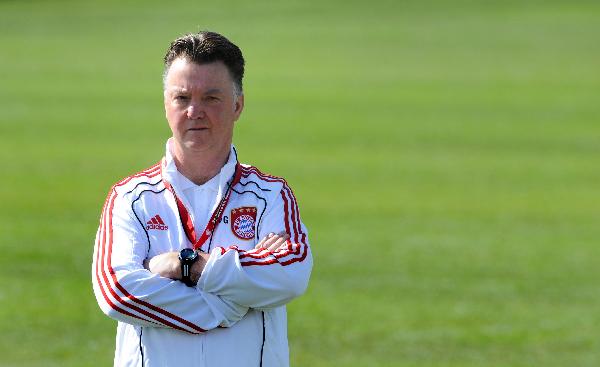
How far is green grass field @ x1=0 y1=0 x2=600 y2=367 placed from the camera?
12555 mm

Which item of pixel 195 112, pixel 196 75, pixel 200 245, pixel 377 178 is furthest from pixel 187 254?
pixel 377 178

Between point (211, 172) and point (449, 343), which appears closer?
point (211, 172)

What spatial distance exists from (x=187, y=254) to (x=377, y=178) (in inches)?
723

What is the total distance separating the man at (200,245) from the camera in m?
4.86

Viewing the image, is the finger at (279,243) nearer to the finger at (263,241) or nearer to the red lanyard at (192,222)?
the finger at (263,241)

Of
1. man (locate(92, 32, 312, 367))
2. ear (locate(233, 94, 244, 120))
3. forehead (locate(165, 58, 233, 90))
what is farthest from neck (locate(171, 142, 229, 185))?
forehead (locate(165, 58, 233, 90))

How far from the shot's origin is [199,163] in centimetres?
500

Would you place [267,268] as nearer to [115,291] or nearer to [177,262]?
[177,262]

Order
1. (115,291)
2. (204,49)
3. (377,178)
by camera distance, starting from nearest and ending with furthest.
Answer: (204,49) < (115,291) < (377,178)

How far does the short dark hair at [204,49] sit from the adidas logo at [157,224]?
22.1 inches

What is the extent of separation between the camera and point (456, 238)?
17.7m

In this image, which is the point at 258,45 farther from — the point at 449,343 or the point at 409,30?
the point at 449,343

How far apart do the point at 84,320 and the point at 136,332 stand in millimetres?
7927

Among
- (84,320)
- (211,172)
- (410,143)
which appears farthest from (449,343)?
(410,143)
